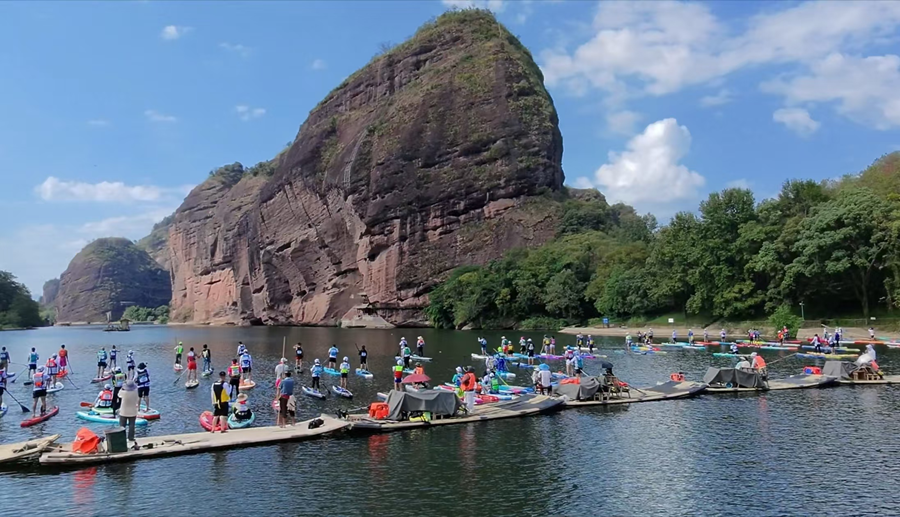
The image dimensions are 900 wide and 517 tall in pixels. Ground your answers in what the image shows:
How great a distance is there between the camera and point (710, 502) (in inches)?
688

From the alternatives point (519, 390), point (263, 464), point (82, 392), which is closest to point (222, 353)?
point (82, 392)

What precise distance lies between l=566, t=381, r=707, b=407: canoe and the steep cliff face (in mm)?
90999

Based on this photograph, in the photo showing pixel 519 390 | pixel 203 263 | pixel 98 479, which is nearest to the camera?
pixel 98 479

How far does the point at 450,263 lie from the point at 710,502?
4334 inches

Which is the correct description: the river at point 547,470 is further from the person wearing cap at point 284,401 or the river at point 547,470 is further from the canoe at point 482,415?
the person wearing cap at point 284,401

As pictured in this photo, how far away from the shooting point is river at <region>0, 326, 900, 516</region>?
682 inches

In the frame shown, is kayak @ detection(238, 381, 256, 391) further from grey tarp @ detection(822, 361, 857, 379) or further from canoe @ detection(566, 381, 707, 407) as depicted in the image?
grey tarp @ detection(822, 361, 857, 379)

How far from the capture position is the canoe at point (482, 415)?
84.9ft

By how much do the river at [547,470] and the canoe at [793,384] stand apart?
3.09m

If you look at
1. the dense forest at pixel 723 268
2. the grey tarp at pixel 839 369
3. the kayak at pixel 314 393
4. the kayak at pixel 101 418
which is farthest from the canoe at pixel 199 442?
the dense forest at pixel 723 268

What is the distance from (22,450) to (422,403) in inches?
565

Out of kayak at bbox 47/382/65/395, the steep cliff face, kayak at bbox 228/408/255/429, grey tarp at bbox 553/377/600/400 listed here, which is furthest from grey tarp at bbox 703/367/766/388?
the steep cliff face

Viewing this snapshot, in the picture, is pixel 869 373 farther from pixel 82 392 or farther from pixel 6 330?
pixel 6 330

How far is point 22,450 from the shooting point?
2159 cm
